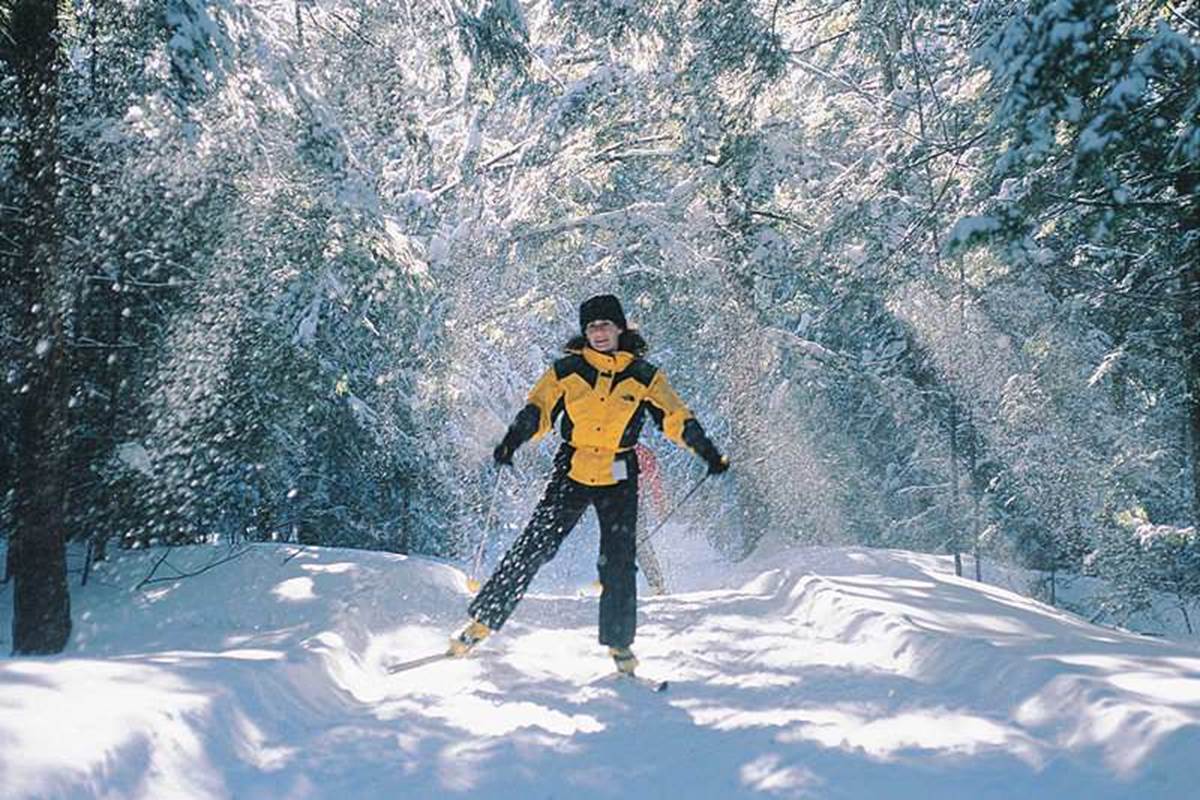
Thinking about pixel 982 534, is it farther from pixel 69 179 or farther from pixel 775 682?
pixel 69 179

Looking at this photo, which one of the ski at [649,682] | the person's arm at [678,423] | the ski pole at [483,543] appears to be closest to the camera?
the ski at [649,682]

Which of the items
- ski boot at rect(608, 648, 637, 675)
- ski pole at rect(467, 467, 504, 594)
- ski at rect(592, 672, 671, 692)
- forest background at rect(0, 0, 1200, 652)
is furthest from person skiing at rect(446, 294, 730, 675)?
forest background at rect(0, 0, 1200, 652)

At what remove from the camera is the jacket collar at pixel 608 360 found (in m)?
5.50

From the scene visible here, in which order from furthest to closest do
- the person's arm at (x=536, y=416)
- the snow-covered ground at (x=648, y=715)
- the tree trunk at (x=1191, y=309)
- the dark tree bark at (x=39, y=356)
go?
the tree trunk at (x=1191, y=309) < the dark tree bark at (x=39, y=356) < the person's arm at (x=536, y=416) < the snow-covered ground at (x=648, y=715)

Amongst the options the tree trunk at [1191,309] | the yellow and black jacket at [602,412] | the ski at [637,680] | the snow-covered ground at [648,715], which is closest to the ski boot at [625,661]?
the ski at [637,680]

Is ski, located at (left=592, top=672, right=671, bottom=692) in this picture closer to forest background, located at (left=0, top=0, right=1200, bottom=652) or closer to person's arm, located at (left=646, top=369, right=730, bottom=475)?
person's arm, located at (left=646, top=369, right=730, bottom=475)

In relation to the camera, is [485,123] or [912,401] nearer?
[485,123]

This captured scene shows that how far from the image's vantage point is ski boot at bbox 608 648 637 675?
17.0ft

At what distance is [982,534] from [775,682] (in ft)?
54.5

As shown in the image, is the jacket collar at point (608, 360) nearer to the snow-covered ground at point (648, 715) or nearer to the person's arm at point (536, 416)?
the person's arm at point (536, 416)

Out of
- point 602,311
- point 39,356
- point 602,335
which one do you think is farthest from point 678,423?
point 39,356

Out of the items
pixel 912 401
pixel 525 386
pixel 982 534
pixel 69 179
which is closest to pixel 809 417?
pixel 912 401

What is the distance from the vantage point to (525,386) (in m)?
16.1

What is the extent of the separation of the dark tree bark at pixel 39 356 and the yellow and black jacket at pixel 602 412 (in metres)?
4.27
